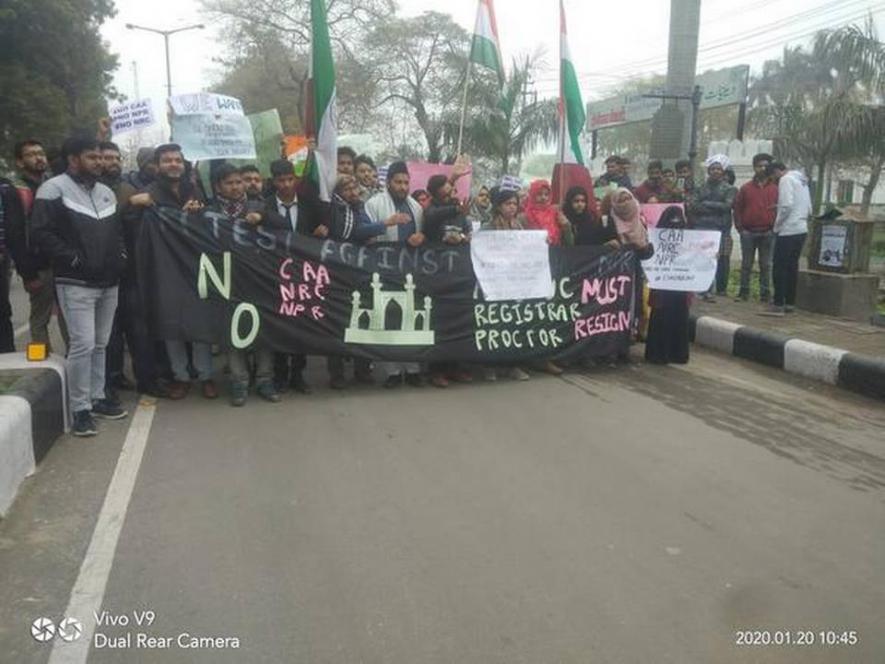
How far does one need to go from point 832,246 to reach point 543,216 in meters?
4.10

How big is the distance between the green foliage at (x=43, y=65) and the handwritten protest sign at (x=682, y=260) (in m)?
25.1

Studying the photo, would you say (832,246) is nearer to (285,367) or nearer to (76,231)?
(285,367)

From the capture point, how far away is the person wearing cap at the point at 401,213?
6.48m

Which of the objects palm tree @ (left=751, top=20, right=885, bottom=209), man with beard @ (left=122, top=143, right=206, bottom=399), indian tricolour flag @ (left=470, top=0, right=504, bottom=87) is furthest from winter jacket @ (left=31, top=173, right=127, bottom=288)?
palm tree @ (left=751, top=20, right=885, bottom=209)

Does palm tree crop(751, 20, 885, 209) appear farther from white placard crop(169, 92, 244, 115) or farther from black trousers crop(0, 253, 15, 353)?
black trousers crop(0, 253, 15, 353)

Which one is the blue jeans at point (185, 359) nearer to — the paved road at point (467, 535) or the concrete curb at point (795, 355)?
the paved road at point (467, 535)

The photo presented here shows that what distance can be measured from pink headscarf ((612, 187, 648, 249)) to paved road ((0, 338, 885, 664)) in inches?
81.2

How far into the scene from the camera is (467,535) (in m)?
3.68

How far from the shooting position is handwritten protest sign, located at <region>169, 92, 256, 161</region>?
7.23 metres

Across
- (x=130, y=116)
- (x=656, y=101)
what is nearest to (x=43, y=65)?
(x=656, y=101)

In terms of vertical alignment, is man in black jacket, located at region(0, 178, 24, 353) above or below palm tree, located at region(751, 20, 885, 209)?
below

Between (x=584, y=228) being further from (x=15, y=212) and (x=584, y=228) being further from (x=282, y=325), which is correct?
(x=15, y=212)

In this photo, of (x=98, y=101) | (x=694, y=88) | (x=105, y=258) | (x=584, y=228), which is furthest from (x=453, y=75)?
(x=105, y=258)

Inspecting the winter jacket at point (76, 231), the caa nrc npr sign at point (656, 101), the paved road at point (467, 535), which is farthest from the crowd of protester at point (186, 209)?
the caa nrc npr sign at point (656, 101)
